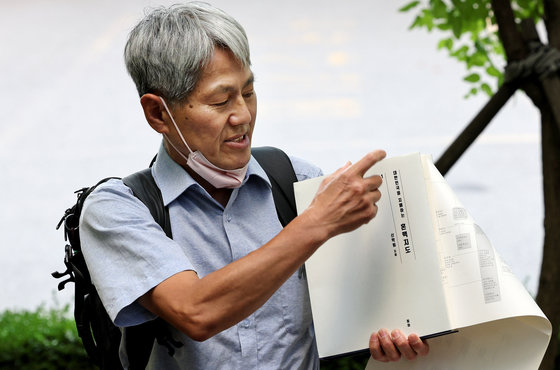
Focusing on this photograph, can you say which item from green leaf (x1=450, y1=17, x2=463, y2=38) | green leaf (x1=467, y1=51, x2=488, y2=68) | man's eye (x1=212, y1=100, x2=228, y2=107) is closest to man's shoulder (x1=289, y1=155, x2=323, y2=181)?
man's eye (x1=212, y1=100, x2=228, y2=107)

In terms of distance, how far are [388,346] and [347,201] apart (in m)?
0.36

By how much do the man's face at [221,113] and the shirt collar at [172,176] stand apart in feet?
0.27

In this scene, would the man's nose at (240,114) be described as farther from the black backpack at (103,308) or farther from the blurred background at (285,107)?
the blurred background at (285,107)

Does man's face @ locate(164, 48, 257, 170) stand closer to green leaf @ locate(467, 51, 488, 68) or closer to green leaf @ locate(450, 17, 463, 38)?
green leaf @ locate(450, 17, 463, 38)

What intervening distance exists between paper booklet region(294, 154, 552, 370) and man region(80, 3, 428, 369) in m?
0.08

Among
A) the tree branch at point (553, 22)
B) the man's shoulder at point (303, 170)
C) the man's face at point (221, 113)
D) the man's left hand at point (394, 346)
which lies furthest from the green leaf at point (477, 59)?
the man's left hand at point (394, 346)

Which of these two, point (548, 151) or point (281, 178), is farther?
point (548, 151)

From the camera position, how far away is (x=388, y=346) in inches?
68.4

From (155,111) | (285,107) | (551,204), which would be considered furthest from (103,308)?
(285,107)

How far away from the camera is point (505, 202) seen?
7988mm

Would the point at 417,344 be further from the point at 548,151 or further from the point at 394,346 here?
the point at 548,151

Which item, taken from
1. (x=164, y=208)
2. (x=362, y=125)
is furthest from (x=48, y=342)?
(x=362, y=125)

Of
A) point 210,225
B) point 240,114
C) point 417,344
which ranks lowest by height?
point 417,344

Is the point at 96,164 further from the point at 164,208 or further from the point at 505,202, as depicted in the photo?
the point at 164,208
